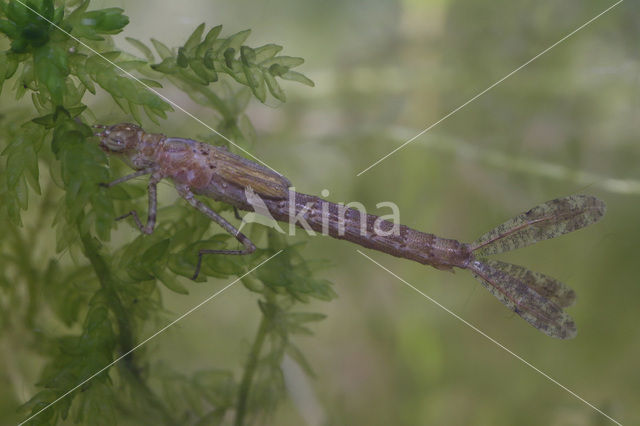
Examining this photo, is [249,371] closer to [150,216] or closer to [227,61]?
[150,216]

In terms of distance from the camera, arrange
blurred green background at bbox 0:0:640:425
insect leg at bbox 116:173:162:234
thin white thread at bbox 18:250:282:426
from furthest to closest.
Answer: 1. blurred green background at bbox 0:0:640:425
2. insect leg at bbox 116:173:162:234
3. thin white thread at bbox 18:250:282:426

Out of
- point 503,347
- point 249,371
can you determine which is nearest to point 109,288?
point 249,371

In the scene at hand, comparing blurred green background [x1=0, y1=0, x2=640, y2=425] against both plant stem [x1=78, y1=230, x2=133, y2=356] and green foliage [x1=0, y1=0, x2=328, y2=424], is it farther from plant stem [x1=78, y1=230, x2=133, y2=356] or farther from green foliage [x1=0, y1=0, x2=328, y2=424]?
plant stem [x1=78, y1=230, x2=133, y2=356]

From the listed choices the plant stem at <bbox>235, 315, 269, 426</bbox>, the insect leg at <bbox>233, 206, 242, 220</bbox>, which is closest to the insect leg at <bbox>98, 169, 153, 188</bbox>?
the insect leg at <bbox>233, 206, 242, 220</bbox>

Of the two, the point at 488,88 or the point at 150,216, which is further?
the point at 488,88

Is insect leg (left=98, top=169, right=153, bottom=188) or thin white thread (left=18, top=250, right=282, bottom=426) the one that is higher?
insect leg (left=98, top=169, right=153, bottom=188)

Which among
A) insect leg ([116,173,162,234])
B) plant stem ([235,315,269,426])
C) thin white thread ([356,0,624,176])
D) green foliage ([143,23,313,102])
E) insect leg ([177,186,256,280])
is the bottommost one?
plant stem ([235,315,269,426])
